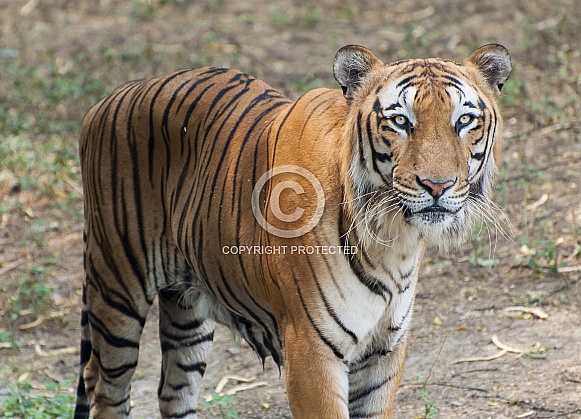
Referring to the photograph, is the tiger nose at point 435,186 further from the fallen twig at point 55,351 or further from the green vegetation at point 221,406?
the fallen twig at point 55,351

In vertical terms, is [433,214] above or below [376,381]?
above

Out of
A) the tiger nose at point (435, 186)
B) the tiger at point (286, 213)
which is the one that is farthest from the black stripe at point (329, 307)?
the tiger nose at point (435, 186)

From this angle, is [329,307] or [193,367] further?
[193,367]

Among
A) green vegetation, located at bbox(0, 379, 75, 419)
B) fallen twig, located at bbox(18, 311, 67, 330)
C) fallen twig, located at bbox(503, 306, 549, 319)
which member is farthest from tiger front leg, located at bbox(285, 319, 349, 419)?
fallen twig, located at bbox(18, 311, 67, 330)

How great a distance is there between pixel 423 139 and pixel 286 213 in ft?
1.76

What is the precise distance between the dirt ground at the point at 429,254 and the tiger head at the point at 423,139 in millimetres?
1283

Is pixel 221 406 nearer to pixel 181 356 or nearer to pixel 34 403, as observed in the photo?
pixel 181 356

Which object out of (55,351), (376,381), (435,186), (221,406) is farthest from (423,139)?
(55,351)

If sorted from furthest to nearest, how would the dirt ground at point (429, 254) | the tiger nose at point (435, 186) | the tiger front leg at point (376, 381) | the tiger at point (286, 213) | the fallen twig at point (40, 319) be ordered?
the fallen twig at point (40, 319) → the dirt ground at point (429, 254) → the tiger front leg at point (376, 381) → the tiger at point (286, 213) → the tiger nose at point (435, 186)

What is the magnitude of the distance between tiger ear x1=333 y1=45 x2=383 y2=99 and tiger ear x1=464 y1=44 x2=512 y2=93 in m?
0.30

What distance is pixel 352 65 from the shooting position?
2.67 meters

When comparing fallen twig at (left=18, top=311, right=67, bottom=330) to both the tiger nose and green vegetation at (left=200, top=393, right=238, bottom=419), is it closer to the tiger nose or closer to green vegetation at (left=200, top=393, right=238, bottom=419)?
green vegetation at (left=200, top=393, right=238, bottom=419)

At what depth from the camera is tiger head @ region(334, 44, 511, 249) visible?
2445 mm

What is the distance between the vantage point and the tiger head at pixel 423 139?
8.02ft
